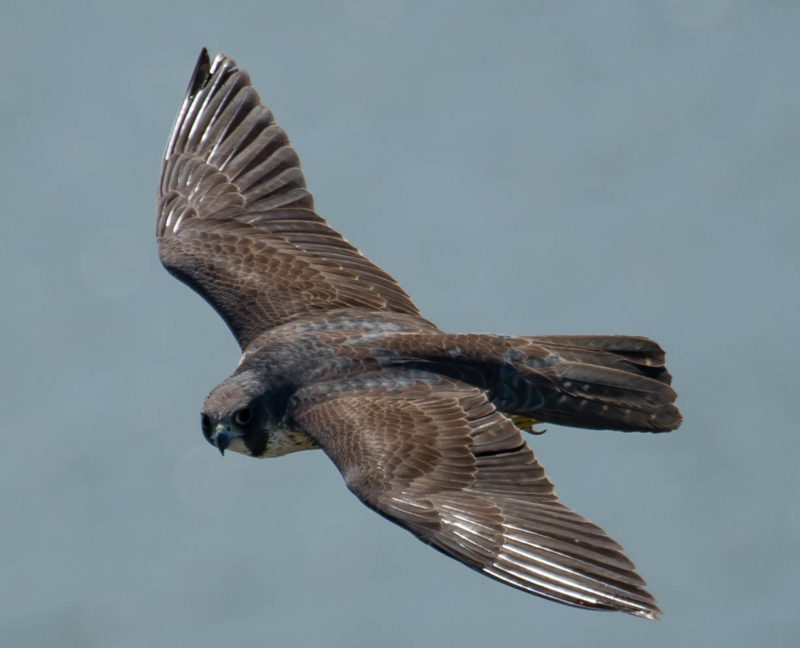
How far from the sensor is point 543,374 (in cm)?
928

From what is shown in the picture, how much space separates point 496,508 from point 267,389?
1.69m

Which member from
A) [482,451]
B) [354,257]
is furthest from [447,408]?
[354,257]

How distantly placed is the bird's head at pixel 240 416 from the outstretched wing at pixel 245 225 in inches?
24.1

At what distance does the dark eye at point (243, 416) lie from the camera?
9344mm

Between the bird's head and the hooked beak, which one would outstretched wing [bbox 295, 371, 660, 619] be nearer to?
the bird's head

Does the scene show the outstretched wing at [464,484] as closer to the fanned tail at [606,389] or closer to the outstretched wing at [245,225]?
the fanned tail at [606,389]

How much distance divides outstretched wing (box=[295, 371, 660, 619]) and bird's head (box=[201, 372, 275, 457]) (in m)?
0.25

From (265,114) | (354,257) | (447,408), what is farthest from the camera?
(265,114)

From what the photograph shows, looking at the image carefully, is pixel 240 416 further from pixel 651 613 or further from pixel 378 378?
pixel 651 613

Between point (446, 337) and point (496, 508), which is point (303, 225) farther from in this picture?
point (496, 508)

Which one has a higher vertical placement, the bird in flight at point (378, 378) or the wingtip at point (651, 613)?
the bird in flight at point (378, 378)

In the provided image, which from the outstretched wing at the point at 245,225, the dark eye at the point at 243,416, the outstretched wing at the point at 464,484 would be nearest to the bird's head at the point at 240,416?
the dark eye at the point at 243,416

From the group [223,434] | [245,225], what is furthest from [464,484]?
[245,225]

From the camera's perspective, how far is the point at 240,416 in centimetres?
938
